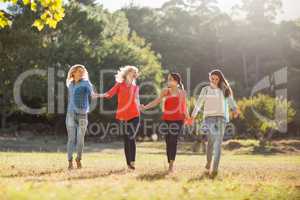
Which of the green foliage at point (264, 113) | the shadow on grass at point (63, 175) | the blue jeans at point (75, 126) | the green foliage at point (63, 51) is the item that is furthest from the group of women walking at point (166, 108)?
the green foliage at point (63, 51)

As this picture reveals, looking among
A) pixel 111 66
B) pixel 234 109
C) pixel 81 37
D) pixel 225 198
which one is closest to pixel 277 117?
pixel 111 66

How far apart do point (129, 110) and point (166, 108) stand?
922 mm

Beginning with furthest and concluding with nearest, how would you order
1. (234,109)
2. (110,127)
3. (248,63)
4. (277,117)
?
1. (248,63)
2. (110,127)
3. (277,117)
4. (234,109)

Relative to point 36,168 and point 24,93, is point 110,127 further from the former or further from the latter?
point 36,168

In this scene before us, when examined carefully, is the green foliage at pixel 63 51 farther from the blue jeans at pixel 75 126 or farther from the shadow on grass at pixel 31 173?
the shadow on grass at pixel 31 173

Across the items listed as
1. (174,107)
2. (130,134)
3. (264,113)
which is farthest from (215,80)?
(264,113)

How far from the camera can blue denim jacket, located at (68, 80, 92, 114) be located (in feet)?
41.8

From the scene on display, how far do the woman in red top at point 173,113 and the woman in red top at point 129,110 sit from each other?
64 centimetres

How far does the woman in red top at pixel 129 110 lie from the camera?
12.6m

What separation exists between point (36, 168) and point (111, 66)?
3348 cm

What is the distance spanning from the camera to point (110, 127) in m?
47.5

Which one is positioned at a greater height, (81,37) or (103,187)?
(81,37)

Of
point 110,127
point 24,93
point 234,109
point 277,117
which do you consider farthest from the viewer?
point 110,127

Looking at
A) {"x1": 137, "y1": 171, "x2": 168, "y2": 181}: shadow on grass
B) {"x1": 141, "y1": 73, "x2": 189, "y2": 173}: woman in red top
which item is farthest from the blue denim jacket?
{"x1": 137, "y1": 171, "x2": 168, "y2": 181}: shadow on grass
